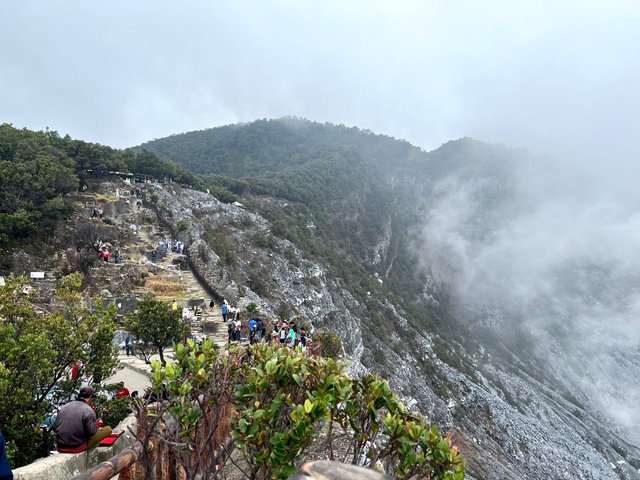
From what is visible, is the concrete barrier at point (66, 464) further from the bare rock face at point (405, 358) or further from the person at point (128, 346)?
the bare rock face at point (405, 358)

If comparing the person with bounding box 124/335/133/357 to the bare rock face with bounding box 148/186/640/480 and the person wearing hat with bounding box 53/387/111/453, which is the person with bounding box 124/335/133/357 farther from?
the person wearing hat with bounding box 53/387/111/453

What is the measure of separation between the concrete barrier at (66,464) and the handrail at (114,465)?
26 cm

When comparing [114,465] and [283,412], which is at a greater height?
[283,412]

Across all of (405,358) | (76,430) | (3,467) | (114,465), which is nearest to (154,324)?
(76,430)

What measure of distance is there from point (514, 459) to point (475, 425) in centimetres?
353

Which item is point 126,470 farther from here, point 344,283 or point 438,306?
point 438,306

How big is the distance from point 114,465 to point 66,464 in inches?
41.8

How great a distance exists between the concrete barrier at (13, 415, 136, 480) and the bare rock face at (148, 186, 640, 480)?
48.3 feet

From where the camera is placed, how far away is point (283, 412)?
3.71m

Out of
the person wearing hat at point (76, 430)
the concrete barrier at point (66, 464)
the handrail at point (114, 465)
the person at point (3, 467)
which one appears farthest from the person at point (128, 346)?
the person at point (3, 467)

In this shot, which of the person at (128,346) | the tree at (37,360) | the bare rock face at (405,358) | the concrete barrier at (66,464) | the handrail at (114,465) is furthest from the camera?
the bare rock face at (405,358)

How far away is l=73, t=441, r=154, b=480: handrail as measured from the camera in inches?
143

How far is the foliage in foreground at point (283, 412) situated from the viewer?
3174 millimetres

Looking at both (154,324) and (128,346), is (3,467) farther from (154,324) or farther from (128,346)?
(128,346)
